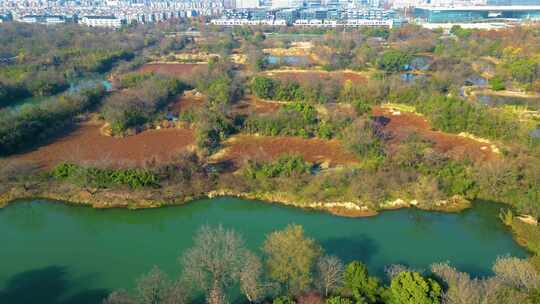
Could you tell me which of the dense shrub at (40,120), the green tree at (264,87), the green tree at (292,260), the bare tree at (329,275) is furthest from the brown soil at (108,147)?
the bare tree at (329,275)

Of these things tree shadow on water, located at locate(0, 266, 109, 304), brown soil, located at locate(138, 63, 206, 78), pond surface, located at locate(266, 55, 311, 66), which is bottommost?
tree shadow on water, located at locate(0, 266, 109, 304)

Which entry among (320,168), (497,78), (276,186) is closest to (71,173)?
(276,186)

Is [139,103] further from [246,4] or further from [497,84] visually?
[246,4]

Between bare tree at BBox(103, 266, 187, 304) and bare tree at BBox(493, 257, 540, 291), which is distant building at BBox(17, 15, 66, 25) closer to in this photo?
bare tree at BBox(103, 266, 187, 304)

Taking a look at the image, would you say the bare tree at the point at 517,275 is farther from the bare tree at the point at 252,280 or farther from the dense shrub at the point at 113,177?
the dense shrub at the point at 113,177

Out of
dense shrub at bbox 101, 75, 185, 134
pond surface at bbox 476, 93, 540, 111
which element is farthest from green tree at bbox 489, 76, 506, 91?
dense shrub at bbox 101, 75, 185, 134

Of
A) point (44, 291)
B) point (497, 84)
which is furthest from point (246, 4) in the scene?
point (44, 291)
